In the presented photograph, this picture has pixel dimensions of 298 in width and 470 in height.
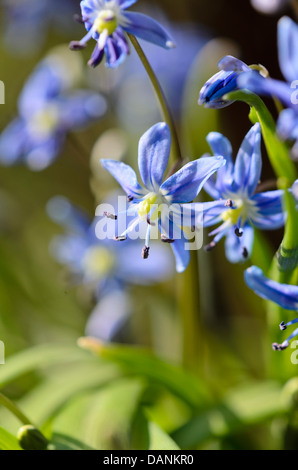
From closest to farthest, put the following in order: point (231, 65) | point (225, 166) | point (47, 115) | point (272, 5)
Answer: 1. point (231, 65)
2. point (225, 166)
3. point (272, 5)
4. point (47, 115)

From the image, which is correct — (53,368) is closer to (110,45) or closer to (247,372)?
(247,372)

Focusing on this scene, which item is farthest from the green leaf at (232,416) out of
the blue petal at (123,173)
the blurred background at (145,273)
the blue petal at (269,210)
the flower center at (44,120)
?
the flower center at (44,120)

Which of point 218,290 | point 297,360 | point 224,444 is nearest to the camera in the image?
point 297,360

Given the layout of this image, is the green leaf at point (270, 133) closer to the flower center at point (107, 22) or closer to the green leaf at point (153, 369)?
the flower center at point (107, 22)

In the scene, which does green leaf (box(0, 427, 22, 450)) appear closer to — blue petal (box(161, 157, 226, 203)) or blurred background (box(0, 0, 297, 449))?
blurred background (box(0, 0, 297, 449))

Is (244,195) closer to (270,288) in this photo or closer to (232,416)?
(270,288)

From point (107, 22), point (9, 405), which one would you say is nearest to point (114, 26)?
point (107, 22)

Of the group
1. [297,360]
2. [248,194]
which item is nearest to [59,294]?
[297,360]
